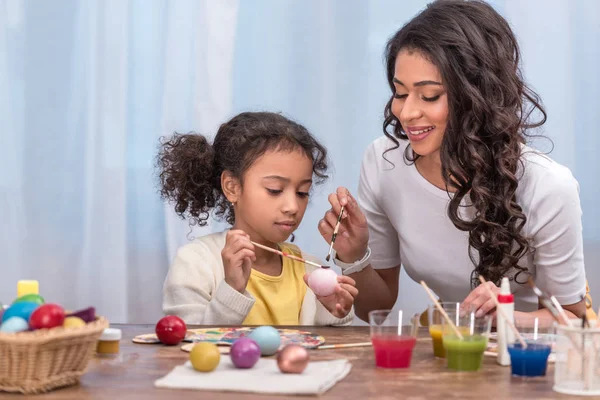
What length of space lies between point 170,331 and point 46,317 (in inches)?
15.4

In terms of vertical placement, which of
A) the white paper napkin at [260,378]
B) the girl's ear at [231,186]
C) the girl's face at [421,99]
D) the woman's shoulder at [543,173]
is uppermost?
the girl's face at [421,99]

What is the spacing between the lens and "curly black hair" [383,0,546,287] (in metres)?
1.96

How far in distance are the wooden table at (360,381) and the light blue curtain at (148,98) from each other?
1.15 metres

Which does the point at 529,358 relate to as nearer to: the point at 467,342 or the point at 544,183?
the point at 467,342

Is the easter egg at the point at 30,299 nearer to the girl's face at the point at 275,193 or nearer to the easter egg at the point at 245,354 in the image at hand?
the easter egg at the point at 245,354

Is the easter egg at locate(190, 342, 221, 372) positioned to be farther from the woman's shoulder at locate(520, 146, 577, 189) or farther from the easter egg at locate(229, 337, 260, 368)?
the woman's shoulder at locate(520, 146, 577, 189)

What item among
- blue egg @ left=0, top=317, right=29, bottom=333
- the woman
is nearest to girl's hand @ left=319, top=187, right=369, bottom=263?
the woman

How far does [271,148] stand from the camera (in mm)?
2250

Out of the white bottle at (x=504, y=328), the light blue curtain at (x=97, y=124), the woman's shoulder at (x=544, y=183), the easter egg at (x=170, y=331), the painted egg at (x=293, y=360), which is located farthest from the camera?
the light blue curtain at (x=97, y=124)

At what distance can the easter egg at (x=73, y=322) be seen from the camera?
49.5 inches

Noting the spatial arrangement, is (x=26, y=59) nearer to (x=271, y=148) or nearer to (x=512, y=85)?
(x=271, y=148)

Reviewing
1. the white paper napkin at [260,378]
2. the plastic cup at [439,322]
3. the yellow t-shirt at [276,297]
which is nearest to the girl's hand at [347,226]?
A: the yellow t-shirt at [276,297]

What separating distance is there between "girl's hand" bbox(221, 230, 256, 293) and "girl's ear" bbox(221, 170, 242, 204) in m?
0.31

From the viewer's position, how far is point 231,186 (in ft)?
7.55
